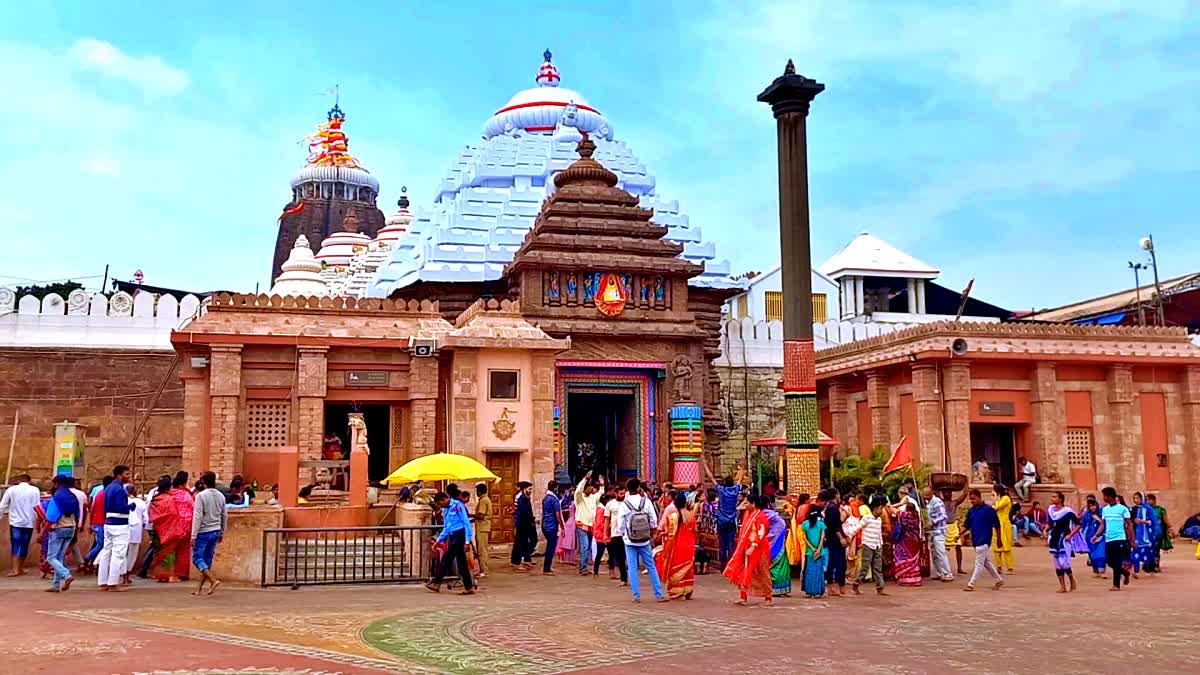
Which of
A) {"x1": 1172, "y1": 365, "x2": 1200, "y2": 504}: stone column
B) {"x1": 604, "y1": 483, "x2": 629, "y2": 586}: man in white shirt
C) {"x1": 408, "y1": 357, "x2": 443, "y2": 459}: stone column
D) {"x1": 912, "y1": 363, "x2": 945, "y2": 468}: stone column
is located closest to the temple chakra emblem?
{"x1": 408, "y1": 357, "x2": 443, "y2": 459}: stone column

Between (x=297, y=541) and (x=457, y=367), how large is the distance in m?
5.94

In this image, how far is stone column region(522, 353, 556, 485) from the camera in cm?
1961

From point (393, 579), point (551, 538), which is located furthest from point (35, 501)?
point (551, 538)

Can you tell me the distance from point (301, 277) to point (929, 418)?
18943 mm

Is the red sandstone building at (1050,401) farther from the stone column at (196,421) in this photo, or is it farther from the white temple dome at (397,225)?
the white temple dome at (397,225)

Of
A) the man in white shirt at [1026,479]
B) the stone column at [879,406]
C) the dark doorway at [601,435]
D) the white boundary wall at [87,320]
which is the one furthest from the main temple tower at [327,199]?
the man in white shirt at [1026,479]

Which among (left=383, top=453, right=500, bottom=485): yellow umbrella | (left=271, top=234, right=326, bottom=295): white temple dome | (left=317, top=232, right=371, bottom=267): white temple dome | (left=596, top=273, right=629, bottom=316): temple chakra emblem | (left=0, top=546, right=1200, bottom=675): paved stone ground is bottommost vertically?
(left=0, top=546, right=1200, bottom=675): paved stone ground

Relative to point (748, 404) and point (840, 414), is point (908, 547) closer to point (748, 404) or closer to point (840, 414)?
point (840, 414)

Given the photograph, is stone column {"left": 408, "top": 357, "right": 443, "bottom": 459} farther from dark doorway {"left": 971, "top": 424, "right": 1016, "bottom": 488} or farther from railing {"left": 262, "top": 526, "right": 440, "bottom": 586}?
dark doorway {"left": 971, "top": 424, "right": 1016, "bottom": 488}

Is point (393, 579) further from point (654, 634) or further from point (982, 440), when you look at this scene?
point (982, 440)

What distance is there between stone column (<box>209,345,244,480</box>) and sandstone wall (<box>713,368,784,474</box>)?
1448 cm

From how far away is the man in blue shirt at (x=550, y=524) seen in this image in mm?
15898

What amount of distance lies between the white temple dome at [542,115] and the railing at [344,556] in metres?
21.8

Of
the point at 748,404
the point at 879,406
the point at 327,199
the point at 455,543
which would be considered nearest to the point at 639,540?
the point at 455,543
